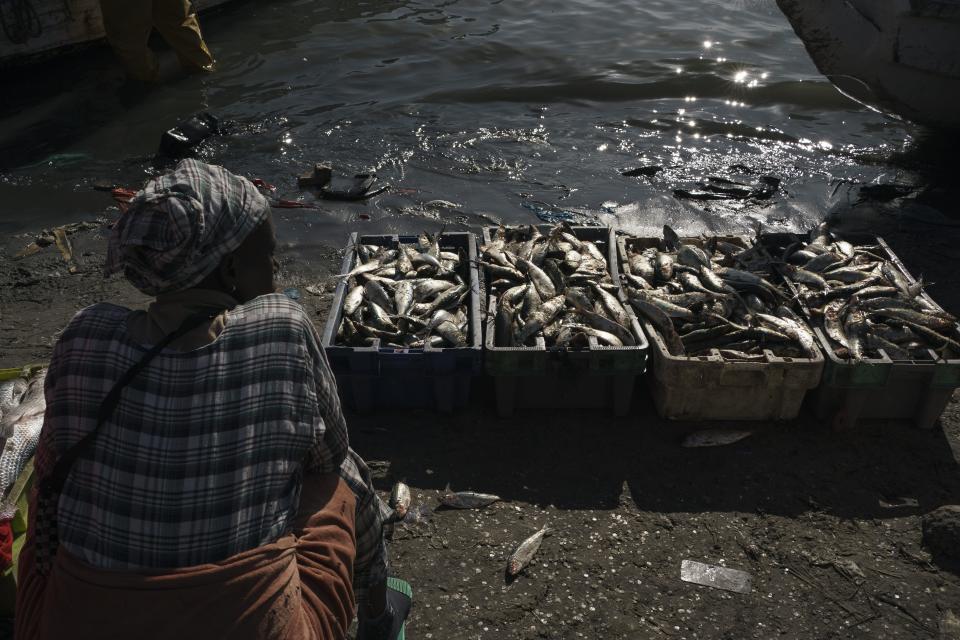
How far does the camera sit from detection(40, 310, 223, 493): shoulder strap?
198 cm

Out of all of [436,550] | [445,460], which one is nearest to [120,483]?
[436,550]

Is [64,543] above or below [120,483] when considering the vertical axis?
below

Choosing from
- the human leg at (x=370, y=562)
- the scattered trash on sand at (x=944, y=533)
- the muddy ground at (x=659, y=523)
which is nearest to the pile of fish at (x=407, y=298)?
the muddy ground at (x=659, y=523)

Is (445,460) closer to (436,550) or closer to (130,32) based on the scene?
(436,550)

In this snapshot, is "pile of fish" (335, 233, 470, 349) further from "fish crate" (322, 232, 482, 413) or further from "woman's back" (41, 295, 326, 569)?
"woman's back" (41, 295, 326, 569)

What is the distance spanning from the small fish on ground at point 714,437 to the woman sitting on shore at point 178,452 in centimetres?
305

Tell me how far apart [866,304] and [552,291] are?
214 cm

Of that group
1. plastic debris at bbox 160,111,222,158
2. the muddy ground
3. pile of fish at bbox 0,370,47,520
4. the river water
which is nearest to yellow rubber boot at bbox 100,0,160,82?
→ the river water

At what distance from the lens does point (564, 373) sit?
4648 millimetres

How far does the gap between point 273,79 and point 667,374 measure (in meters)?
10.1

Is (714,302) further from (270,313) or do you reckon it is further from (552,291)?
(270,313)

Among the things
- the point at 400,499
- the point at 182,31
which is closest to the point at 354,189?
the point at 400,499

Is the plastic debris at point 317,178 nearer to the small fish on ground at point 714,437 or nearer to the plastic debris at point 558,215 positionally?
the plastic debris at point 558,215

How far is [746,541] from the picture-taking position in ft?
13.0
